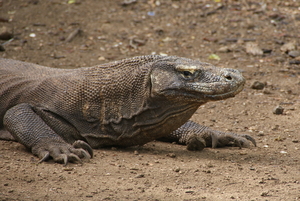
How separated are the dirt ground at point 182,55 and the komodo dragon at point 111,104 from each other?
0.19 metres

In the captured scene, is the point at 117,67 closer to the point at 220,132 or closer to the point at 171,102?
the point at 171,102

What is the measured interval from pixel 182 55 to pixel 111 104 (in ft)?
15.0

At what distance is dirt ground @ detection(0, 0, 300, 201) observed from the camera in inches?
167

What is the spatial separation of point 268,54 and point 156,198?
21.5 feet

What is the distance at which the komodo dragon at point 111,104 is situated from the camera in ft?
16.2

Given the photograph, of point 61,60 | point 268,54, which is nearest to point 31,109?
point 61,60

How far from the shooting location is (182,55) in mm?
9617

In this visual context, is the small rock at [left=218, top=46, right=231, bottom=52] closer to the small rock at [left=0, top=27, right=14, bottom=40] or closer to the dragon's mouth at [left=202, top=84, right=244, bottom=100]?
the small rock at [left=0, top=27, right=14, bottom=40]

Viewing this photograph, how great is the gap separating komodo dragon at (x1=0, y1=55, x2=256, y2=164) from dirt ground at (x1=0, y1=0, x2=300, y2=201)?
7.4 inches

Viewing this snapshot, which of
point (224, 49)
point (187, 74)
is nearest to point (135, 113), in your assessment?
point (187, 74)

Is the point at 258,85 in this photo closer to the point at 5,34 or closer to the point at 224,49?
the point at 224,49

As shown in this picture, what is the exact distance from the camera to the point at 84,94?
5.41 meters

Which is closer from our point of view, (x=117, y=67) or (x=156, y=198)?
(x=156, y=198)

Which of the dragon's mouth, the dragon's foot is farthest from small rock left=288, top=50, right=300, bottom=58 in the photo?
the dragon's foot
